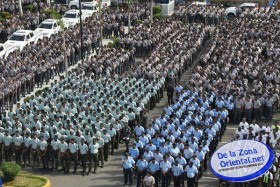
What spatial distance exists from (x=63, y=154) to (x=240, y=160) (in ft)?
24.8

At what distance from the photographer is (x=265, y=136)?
20266 millimetres

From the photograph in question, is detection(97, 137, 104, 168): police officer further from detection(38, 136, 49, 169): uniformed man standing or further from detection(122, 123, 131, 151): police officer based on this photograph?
detection(38, 136, 49, 169): uniformed man standing

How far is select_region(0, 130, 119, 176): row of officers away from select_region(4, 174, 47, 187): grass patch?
4.47 ft

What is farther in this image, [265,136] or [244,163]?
[265,136]

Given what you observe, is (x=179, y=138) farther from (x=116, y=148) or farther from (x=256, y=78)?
(x=256, y=78)

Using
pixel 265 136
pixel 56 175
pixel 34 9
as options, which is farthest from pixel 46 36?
pixel 265 136

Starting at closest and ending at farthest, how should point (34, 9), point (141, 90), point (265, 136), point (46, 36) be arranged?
point (265, 136), point (141, 90), point (46, 36), point (34, 9)

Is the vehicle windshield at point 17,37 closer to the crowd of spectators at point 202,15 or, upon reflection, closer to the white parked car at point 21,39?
the white parked car at point 21,39

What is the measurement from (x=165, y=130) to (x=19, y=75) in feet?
31.7

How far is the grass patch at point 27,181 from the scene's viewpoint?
62.6 ft

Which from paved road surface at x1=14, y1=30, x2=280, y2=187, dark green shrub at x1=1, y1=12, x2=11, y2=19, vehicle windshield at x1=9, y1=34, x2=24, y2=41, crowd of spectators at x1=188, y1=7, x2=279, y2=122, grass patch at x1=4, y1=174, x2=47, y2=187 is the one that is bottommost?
paved road surface at x1=14, y1=30, x2=280, y2=187

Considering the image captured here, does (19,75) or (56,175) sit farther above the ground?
(19,75)

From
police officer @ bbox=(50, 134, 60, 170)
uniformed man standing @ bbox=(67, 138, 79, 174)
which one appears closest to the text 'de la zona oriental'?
uniformed man standing @ bbox=(67, 138, 79, 174)

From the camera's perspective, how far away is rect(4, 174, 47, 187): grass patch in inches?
752
